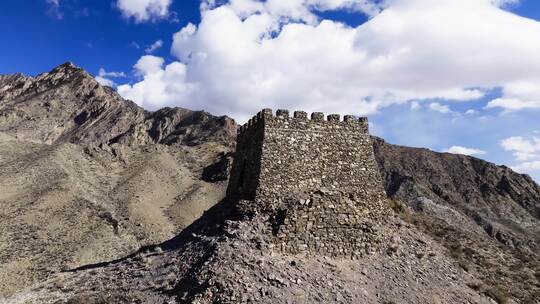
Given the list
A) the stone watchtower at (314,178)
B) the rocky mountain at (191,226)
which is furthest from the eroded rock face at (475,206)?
the stone watchtower at (314,178)

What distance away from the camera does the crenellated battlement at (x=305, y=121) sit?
17859 mm

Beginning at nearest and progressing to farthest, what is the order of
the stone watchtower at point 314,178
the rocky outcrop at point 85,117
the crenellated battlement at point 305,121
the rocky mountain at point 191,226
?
1. the rocky mountain at point 191,226
2. the stone watchtower at point 314,178
3. the crenellated battlement at point 305,121
4. the rocky outcrop at point 85,117

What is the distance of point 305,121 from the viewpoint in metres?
18.1

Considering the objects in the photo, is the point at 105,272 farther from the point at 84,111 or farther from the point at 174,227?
the point at 84,111

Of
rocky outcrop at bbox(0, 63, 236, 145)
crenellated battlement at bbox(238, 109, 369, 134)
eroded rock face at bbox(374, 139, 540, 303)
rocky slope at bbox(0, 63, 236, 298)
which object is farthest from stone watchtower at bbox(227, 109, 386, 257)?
rocky outcrop at bbox(0, 63, 236, 145)

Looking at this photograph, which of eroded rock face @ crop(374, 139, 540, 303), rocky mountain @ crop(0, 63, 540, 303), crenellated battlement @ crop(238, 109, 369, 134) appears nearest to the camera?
rocky mountain @ crop(0, 63, 540, 303)

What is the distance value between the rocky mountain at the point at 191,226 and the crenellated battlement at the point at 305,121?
2.85m

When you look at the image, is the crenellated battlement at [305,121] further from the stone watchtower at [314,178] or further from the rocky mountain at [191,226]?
the rocky mountain at [191,226]

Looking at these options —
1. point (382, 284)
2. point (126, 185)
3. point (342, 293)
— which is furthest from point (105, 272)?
point (126, 185)

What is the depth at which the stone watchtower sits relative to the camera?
16.3 m

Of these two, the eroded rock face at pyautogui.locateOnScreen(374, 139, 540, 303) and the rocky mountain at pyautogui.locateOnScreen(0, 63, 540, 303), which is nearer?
the rocky mountain at pyautogui.locateOnScreen(0, 63, 540, 303)

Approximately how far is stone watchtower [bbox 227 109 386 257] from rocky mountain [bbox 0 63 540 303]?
0.63 metres

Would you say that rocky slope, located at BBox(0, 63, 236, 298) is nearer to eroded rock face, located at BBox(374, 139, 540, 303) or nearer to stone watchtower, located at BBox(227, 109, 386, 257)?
stone watchtower, located at BBox(227, 109, 386, 257)

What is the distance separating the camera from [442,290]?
16.3 metres
